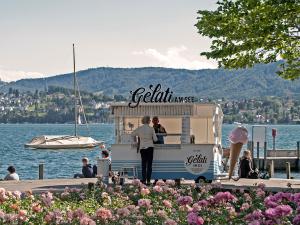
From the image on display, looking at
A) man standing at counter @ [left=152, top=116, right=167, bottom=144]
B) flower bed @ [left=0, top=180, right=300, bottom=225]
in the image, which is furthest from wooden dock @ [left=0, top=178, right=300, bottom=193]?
flower bed @ [left=0, top=180, right=300, bottom=225]

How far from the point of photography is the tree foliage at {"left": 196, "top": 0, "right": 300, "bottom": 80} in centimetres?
2442

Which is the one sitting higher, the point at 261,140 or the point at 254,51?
the point at 254,51

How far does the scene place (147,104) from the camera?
25.0 meters

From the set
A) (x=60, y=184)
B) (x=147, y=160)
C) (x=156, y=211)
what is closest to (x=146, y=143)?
(x=147, y=160)

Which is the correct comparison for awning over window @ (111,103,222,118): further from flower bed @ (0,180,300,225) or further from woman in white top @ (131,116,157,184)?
flower bed @ (0,180,300,225)

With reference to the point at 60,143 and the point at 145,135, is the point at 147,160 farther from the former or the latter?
the point at 60,143

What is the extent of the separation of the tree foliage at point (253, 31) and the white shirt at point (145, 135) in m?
4.61

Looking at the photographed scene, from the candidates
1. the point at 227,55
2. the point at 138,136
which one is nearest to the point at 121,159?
the point at 138,136

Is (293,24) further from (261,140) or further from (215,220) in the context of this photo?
(261,140)

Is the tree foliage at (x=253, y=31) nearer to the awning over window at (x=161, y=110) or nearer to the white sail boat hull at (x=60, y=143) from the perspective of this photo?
the awning over window at (x=161, y=110)

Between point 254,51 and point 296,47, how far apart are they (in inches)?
61.0

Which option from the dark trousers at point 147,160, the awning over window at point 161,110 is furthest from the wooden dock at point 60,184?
the awning over window at point 161,110

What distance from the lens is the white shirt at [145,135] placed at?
22.9m

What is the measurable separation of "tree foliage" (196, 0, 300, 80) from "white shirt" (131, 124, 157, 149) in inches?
181
